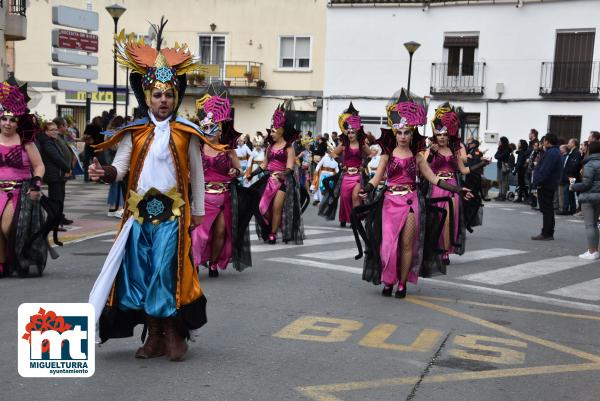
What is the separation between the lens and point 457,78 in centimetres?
3484

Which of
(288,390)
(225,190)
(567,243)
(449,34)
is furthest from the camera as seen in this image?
(449,34)

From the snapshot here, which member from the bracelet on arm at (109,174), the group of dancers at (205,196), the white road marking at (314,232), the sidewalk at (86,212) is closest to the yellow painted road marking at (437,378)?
the group of dancers at (205,196)

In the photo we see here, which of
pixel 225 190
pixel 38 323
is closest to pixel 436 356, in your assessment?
pixel 38 323

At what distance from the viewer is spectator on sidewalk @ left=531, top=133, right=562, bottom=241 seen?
16.6 m

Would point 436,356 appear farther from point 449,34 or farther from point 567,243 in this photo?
point 449,34

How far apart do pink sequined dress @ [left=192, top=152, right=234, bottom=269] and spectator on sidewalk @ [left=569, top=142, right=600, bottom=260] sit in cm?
583

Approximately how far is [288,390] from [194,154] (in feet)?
6.36

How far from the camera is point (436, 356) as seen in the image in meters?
Result: 6.79

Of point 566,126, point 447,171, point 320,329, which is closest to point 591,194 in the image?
point 447,171

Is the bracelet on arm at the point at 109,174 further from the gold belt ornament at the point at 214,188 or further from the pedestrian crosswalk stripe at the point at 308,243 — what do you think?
the pedestrian crosswalk stripe at the point at 308,243

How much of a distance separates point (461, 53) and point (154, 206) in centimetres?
3019

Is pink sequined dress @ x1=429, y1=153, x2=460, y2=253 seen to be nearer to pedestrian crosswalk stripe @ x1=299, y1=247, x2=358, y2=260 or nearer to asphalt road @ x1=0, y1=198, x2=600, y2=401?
asphalt road @ x1=0, y1=198, x2=600, y2=401

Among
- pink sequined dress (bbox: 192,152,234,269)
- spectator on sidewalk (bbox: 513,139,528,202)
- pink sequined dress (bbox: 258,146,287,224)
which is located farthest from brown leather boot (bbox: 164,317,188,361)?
spectator on sidewalk (bbox: 513,139,528,202)

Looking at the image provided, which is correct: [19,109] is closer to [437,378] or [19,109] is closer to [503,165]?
[437,378]
